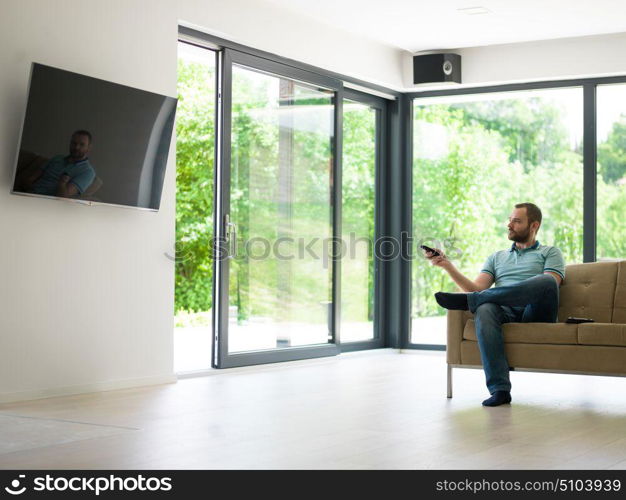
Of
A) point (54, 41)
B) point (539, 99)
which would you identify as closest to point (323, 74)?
point (539, 99)

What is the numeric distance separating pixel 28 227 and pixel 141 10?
1.55 metres

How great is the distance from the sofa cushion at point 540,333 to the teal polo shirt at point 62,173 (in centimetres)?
237

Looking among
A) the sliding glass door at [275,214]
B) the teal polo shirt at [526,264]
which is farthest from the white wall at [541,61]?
the teal polo shirt at [526,264]

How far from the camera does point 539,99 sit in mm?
7973

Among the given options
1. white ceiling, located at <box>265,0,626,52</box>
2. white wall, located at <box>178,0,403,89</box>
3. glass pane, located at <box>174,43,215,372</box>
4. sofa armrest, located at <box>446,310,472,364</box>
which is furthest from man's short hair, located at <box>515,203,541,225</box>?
glass pane, located at <box>174,43,215,372</box>

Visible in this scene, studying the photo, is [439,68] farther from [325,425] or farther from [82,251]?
[325,425]

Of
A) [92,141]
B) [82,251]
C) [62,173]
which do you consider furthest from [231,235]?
[62,173]

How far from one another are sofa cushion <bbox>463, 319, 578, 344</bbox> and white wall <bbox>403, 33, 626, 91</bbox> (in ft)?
10.9

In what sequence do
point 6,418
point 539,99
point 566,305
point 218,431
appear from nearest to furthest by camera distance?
point 218,431, point 6,418, point 566,305, point 539,99

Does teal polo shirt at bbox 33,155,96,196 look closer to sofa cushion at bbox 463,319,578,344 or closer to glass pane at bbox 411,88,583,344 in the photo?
sofa cushion at bbox 463,319,578,344

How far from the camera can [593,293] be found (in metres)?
5.25

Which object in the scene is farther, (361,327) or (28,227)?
(361,327)

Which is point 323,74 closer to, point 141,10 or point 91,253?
point 141,10

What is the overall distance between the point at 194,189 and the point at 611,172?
5416 mm
